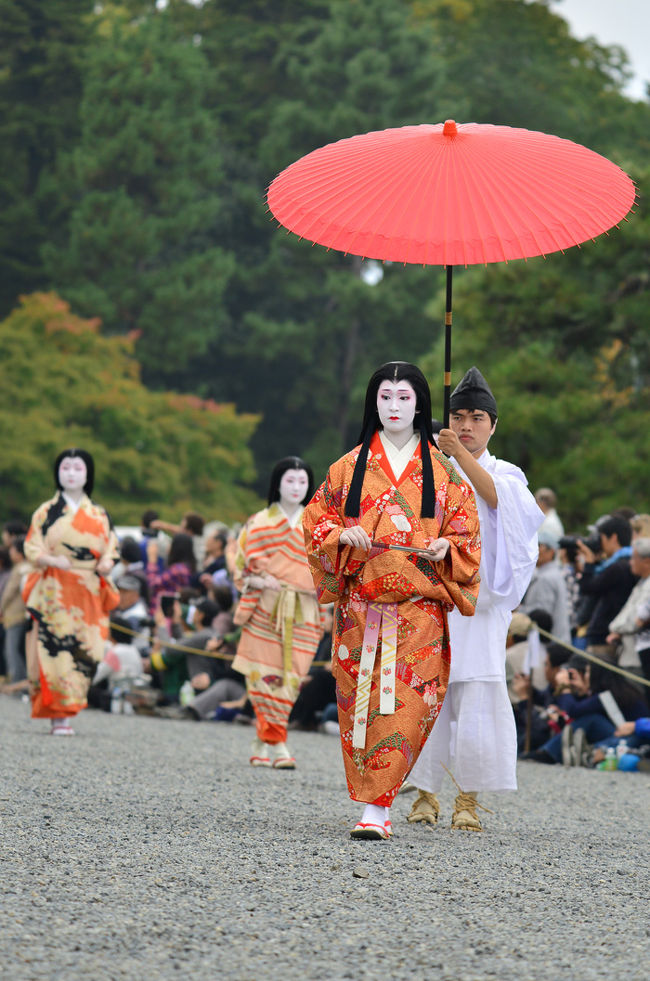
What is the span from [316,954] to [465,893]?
92cm

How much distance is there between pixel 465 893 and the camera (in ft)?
13.5

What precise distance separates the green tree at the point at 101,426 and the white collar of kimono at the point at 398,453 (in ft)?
65.3

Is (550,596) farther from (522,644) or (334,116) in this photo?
(334,116)

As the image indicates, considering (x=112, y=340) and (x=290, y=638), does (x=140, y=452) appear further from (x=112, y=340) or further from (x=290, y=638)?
(x=290, y=638)

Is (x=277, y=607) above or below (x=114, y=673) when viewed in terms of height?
above

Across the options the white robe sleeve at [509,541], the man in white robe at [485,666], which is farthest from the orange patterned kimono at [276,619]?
the white robe sleeve at [509,541]

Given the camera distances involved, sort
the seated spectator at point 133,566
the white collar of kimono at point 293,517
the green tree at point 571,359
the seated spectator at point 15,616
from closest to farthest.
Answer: the white collar of kimono at point 293,517 < the seated spectator at point 15,616 < the seated spectator at point 133,566 < the green tree at point 571,359

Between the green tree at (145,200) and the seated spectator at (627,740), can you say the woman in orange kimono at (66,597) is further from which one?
the green tree at (145,200)

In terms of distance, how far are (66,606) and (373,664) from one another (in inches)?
170

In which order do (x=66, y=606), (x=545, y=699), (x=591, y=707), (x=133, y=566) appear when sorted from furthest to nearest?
(x=133, y=566) < (x=545, y=699) < (x=66, y=606) < (x=591, y=707)

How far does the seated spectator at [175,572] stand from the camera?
13.5 metres

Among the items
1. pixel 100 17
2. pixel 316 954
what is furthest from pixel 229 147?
pixel 316 954

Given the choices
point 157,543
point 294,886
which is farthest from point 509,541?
point 157,543

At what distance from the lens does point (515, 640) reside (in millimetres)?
9672
